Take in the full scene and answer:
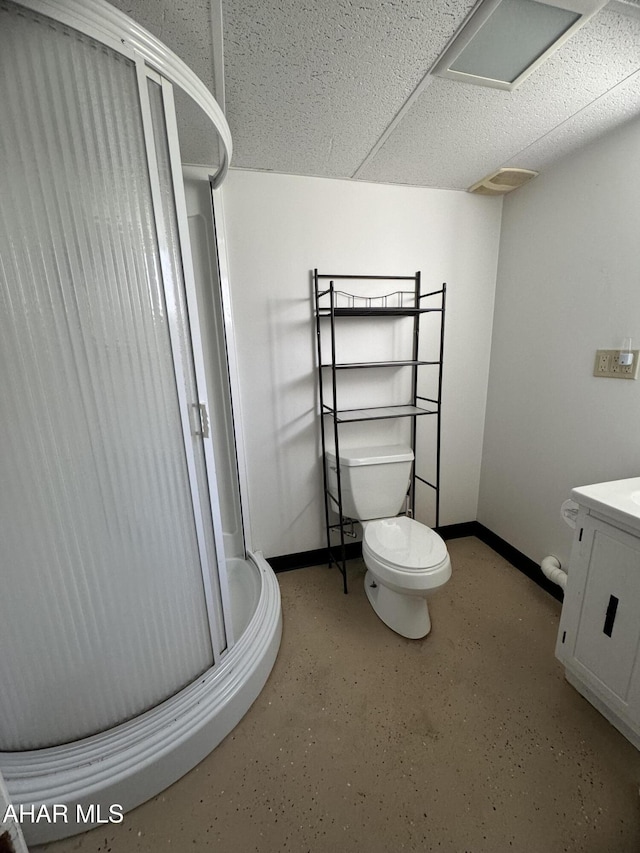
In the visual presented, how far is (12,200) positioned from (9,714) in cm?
139

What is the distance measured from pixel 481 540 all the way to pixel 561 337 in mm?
1417

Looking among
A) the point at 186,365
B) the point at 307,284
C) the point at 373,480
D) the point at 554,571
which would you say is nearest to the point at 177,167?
the point at 186,365

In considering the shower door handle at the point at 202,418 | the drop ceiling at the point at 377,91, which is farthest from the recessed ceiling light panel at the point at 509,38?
the shower door handle at the point at 202,418

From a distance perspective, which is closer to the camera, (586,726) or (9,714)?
(9,714)

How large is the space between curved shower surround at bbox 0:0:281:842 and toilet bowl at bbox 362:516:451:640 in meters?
0.72

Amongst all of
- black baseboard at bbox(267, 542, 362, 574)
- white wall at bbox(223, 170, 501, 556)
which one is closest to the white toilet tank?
white wall at bbox(223, 170, 501, 556)

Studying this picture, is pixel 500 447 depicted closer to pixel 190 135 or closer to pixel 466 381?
pixel 466 381

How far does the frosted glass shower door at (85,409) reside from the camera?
0.75 m

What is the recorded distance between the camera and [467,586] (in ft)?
6.10

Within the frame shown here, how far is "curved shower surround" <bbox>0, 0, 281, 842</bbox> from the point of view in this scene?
753 mm

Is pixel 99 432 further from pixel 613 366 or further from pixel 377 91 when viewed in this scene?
pixel 613 366

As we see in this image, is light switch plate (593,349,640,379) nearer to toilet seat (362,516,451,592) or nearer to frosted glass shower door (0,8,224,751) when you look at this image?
toilet seat (362,516,451,592)

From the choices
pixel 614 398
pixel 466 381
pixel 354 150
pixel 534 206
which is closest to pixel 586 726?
pixel 614 398

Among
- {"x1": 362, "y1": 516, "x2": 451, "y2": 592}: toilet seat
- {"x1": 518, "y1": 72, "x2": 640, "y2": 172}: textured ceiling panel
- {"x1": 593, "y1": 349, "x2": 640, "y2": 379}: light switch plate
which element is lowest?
{"x1": 362, "y1": 516, "x2": 451, "y2": 592}: toilet seat
